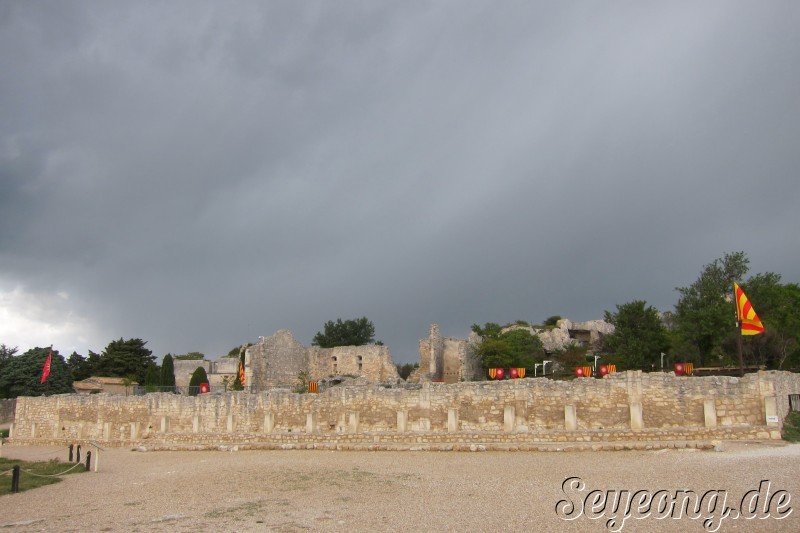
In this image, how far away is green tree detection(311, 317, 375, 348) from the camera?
65.8 metres

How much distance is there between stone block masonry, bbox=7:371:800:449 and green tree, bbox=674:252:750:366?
17.3 meters

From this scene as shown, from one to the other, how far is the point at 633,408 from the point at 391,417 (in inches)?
353

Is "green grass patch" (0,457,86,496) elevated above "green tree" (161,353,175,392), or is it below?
below

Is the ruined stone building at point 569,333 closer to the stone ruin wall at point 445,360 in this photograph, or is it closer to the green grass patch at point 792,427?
the stone ruin wall at point 445,360

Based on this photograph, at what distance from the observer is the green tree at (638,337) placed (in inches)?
1673

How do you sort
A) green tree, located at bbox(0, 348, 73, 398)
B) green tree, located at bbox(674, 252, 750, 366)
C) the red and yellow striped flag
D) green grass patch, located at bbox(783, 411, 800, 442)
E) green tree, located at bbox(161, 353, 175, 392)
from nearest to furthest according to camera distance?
green grass patch, located at bbox(783, 411, 800, 442), the red and yellow striped flag, green tree, located at bbox(674, 252, 750, 366), green tree, located at bbox(161, 353, 175, 392), green tree, located at bbox(0, 348, 73, 398)

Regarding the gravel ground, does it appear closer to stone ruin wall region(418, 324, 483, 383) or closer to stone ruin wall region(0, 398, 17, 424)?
stone ruin wall region(418, 324, 483, 383)

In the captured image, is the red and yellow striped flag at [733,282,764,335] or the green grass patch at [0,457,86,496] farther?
the red and yellow striped flag at [733,282,764,335]

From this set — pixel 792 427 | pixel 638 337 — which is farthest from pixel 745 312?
pixel 638 337

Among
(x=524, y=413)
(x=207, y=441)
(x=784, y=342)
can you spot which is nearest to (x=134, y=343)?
(x=207, y=441)

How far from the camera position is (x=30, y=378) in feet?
176

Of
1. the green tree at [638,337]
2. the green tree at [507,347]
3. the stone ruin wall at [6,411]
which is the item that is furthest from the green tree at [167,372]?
the green tree at [638,337]

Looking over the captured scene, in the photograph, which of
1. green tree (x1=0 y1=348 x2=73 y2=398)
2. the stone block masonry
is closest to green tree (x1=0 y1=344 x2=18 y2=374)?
green tree (x1=0 y1=348 x2=73 y2=398)

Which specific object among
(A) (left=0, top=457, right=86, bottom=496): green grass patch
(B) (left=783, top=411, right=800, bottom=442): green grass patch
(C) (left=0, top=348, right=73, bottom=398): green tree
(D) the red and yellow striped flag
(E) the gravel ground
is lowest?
(A) (left=0, top=457, right=86, bottom=496): green grass patch
